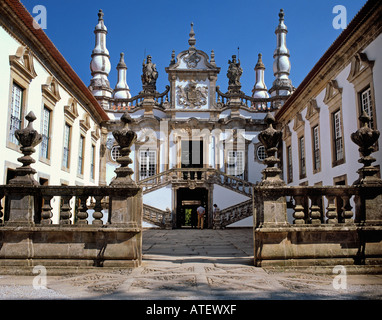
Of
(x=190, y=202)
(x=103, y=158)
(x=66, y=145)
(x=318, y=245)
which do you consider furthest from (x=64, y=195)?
(x=190, y=202)

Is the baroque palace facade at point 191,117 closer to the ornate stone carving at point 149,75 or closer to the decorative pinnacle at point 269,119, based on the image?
the ornate stone carving at point 149,75

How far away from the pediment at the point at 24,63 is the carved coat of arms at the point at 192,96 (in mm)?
10456

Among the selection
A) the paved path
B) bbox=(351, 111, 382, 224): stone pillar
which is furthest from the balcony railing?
bbox=(351, 111, 382, 224): stone pillar

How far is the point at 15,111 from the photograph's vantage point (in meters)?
10.6

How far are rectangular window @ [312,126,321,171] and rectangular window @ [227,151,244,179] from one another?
5.95 metres

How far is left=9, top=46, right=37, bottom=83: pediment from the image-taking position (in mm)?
10252

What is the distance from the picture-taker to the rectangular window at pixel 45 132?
12.8 meters

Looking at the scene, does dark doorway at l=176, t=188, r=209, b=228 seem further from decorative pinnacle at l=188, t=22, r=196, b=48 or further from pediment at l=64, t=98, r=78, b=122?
decorative pinnacle at l=188, t=22, r=196, b=48

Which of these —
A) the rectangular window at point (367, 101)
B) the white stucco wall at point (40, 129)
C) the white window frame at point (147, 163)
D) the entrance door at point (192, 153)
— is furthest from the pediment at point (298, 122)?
the white stucco wall at point (40, 129)

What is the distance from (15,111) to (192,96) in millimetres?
11841

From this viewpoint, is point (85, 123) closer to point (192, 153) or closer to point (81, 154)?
point (81, 154)
